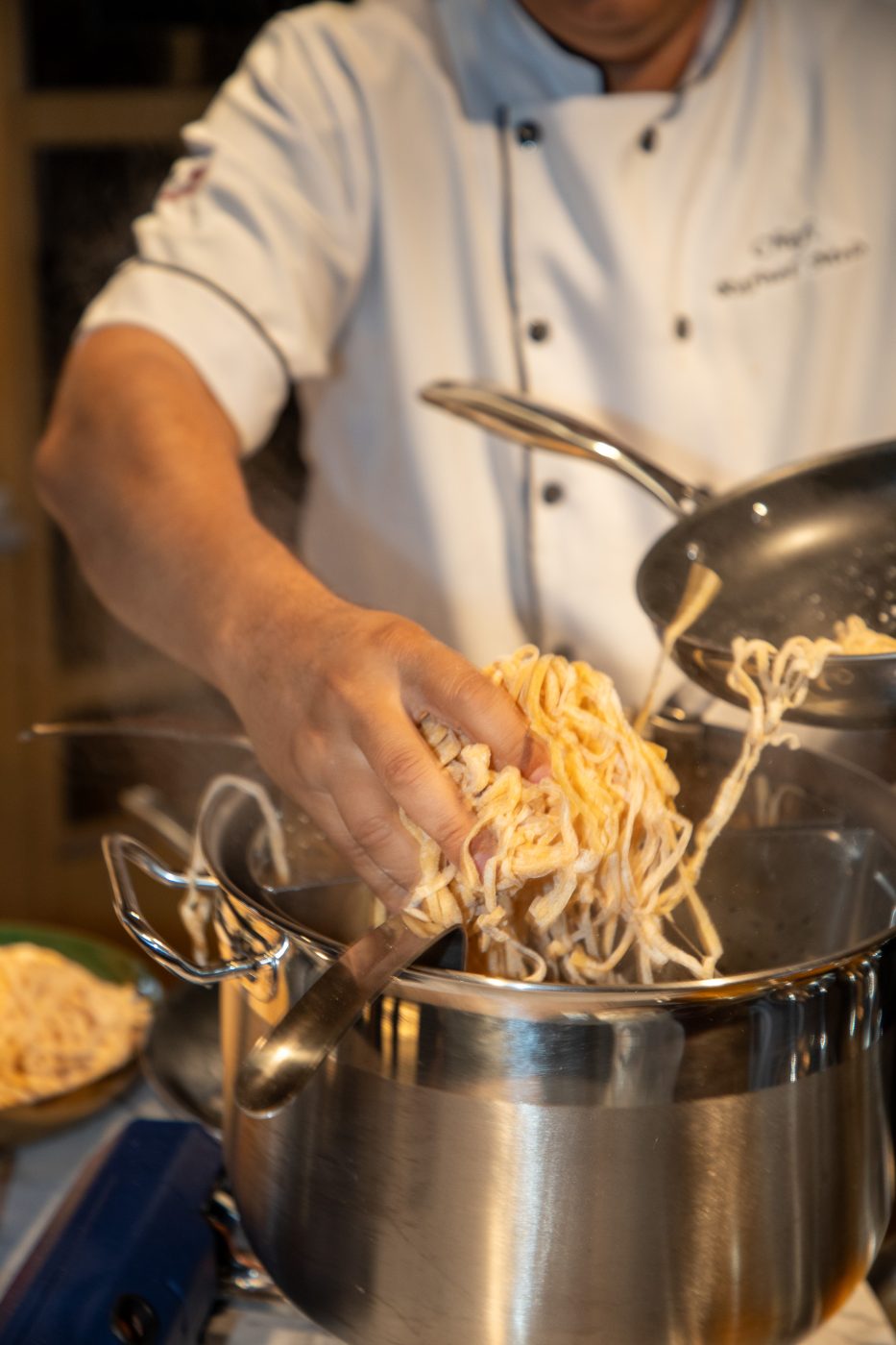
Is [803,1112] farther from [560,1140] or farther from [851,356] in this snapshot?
[851,356]

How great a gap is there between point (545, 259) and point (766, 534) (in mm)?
448

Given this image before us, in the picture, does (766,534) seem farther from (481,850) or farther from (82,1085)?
(82,1085)

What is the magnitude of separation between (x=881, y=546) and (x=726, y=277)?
45 centimetres

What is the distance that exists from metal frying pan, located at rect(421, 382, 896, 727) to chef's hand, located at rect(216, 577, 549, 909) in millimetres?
239

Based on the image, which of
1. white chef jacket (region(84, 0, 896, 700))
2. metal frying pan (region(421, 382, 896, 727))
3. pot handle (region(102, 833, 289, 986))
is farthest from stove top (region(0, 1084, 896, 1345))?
white chef jacket (region(84, 0, 896, 700))

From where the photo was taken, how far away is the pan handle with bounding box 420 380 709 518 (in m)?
0.95

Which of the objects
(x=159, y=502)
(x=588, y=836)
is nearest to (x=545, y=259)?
(x=159, y=502)

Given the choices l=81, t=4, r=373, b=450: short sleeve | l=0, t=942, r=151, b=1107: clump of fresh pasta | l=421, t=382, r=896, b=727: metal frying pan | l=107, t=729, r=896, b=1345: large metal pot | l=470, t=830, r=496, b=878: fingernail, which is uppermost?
l=81, t=4, r=373, b=450: short sleeve

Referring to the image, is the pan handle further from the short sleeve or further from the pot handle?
the pot handle

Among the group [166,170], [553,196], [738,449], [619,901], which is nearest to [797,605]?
A: [619,901]

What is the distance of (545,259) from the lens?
1.26 meters

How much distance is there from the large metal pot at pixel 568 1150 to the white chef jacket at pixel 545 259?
1.91 ft

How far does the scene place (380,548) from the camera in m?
1.33

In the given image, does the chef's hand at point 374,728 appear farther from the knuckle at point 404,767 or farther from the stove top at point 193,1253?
the stove top at point 193,1253
